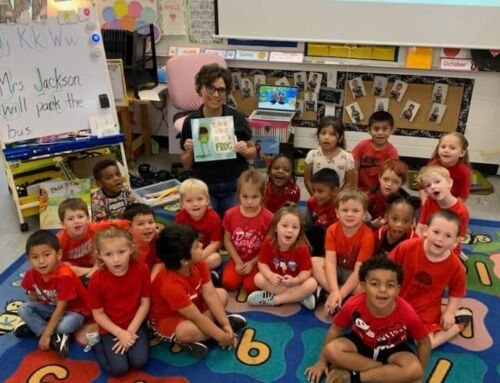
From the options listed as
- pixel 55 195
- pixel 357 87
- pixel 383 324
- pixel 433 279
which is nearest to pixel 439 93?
pixel 357 87

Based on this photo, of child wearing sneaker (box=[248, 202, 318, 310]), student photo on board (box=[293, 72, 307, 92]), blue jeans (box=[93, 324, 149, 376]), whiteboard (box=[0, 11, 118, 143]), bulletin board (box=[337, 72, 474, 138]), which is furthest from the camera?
student photo on board (box=[293, 72, 307, 92])

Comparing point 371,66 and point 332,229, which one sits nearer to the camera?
point 332,229

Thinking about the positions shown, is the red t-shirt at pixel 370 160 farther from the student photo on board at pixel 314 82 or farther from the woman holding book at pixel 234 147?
the student photo on board at pixel 314 82

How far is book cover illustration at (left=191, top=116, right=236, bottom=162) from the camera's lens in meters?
2.77

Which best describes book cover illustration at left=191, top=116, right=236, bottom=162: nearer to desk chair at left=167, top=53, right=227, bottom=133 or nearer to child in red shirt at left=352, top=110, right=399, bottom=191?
child in red shirt at left=352, top=110, right=399, bottom=191

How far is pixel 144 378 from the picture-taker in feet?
6.45

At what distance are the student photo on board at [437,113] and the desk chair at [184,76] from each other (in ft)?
5.36

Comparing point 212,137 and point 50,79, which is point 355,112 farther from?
point 50,79

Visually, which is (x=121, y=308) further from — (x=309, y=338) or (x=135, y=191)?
(x=135, y=191)

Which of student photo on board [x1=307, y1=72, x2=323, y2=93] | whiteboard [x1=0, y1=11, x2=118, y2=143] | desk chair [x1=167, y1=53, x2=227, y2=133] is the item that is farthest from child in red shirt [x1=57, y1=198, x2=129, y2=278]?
student photo on board [x1=307, y1=72, x2=323, y2=93]

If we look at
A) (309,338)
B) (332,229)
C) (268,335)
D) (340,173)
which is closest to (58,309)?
(268,335)

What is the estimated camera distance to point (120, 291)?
203 cm

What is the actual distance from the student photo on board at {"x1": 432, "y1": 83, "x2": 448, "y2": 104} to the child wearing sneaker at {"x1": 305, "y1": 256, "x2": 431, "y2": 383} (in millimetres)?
2355

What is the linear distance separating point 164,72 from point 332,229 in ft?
7.59
